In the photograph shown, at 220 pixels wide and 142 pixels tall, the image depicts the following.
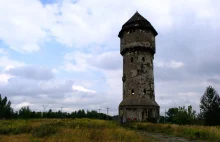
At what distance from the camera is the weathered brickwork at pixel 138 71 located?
3506 cm

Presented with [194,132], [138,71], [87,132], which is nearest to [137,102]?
[138,71]

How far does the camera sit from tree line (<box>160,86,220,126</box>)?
37.8m

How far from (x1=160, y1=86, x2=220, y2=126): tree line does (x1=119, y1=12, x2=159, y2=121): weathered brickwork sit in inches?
218

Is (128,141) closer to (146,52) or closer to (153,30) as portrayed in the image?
(146,52)

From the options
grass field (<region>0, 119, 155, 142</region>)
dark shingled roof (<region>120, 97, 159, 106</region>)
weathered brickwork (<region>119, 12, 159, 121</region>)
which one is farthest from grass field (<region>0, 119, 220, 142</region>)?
weathered brickwork (<region>119, 12, 159, 121</region>)

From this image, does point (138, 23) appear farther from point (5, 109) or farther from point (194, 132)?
point (5, 109)

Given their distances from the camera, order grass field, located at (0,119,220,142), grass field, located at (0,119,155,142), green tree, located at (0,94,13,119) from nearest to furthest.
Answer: grass field, located at (0,119,155,142), grass field, located at (0,119,220,142), green tree, located at (0,94,13,119)

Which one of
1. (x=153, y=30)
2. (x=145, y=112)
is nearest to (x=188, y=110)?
(x=145, y=112)

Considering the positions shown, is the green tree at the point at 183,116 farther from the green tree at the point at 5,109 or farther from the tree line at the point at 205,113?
the green tree at the point at 5,109

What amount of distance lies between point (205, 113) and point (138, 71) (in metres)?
14.0

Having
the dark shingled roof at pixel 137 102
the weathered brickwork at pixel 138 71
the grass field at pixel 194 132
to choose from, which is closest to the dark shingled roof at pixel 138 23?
the weathered brickwork at pixel 138 71

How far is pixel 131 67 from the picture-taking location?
37.1 meters

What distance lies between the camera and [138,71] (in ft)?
120

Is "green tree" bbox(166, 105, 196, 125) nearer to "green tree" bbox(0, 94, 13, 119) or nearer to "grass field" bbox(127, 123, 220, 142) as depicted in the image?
"grass field" bbox(127, 123, 220, 142)
